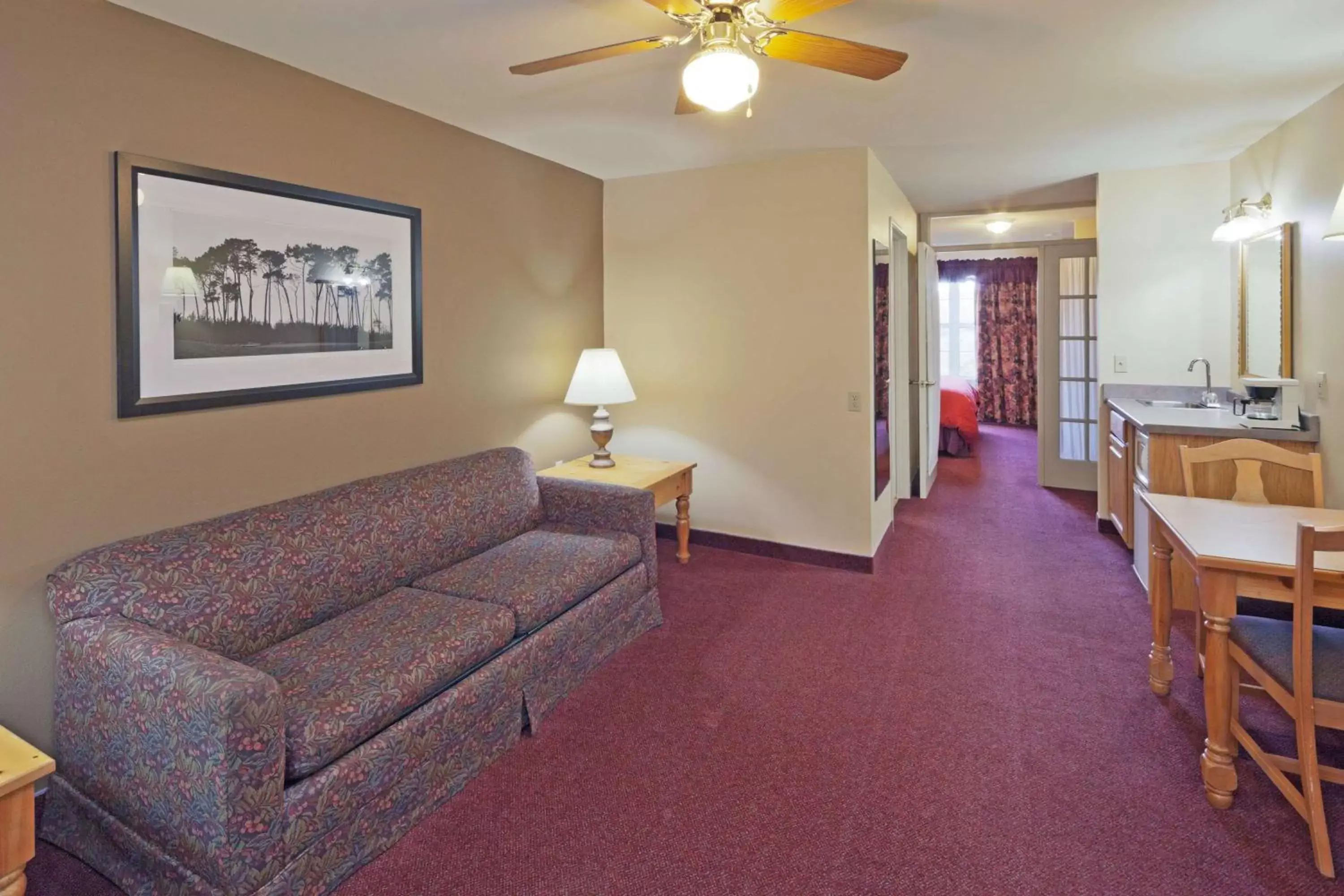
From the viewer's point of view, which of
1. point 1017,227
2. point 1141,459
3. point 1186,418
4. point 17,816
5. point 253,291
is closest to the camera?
point 17,816

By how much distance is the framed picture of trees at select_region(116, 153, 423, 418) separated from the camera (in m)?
2.20

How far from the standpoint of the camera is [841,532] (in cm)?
408

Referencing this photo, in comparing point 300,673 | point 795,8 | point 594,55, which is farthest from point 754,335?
point 300,673

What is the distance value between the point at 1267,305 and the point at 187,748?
4.78 meters

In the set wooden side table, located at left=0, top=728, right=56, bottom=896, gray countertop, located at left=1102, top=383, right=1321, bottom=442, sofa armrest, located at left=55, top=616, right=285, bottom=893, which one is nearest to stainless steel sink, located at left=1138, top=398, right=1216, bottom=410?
gray countertop, located at left=1102, top=383, right=1321, bottom=442

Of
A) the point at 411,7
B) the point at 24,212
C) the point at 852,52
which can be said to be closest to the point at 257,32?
the point at 411,7

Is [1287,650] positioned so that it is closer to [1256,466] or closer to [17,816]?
[1256,466]

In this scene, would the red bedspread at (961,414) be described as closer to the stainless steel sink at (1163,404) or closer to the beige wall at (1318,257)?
the stainless steel sink at (1163,404)

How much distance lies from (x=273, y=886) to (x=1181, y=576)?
380 cm

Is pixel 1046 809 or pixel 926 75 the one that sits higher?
pixel 926 75

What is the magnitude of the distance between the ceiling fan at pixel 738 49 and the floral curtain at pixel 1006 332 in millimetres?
8088

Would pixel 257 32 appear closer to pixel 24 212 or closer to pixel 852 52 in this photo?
pixel 24 212

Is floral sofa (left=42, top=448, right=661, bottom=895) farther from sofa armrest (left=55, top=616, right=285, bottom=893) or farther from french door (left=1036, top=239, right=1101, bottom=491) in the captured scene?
french door (left=1036, top=239, right=1101, bottom=491)

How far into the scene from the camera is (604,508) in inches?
130
